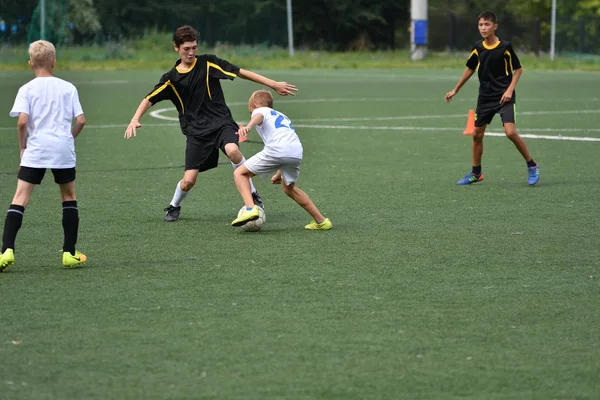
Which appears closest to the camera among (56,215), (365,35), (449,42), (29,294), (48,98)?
(29,294)

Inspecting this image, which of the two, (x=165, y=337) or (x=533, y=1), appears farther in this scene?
(x=533, y=1)

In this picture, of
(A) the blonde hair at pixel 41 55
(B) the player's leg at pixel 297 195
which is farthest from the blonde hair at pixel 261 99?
(A) the blonde hair at pixel 41 55

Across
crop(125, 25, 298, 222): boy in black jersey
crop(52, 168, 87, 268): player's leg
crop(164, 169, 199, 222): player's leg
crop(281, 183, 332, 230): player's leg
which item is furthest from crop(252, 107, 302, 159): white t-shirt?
crop(52, 168, 87, 268): player's leg

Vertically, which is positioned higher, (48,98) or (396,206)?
(48,98)

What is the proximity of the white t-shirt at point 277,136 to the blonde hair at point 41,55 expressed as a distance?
2057 millimetres

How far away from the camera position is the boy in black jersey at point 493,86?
41.8ft

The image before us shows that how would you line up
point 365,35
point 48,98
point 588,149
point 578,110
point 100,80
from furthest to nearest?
point 365,35, point 100,80, point 578,110, point 588,149, point 48,98

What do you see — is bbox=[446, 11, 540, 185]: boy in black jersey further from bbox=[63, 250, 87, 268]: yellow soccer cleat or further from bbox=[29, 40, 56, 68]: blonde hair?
bbox=[29, 40, 56, 68]: blonde hair

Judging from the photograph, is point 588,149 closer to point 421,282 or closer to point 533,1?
point 421,282

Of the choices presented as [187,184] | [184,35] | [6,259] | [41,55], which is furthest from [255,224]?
[41,55]

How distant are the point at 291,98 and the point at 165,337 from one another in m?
21.2

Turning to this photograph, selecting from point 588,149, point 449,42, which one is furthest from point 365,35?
point 588,149

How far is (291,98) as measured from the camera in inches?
1069

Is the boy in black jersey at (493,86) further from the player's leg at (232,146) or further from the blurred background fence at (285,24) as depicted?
the blurred background fence at (285,24)
